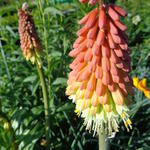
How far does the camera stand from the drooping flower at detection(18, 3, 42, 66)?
133 inches

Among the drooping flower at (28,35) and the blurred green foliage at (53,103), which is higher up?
the drooping flower at (28,35)

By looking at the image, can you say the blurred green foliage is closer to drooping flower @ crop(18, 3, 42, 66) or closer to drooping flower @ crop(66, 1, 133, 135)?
drooping flower @ crop(18, 3, 42, 66)

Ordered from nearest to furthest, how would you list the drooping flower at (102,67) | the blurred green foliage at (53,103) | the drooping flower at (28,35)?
the drooping flower at (102,67), the drooping flower at (28,35), the blurred green foliage at (53,103)

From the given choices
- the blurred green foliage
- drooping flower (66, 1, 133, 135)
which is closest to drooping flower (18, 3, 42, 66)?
the blurred green foliage

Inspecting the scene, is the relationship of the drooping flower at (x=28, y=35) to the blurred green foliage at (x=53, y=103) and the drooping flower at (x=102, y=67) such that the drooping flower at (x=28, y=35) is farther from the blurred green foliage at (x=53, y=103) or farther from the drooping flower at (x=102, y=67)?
the drooping flower at (x=102, y=67)

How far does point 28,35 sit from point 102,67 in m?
1.51

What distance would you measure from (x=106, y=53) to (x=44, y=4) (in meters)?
2.10

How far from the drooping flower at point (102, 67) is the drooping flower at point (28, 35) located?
1224mm

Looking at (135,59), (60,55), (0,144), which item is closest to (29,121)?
(0,144)

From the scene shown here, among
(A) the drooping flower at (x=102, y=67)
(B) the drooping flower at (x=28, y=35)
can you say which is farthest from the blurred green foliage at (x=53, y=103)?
(A) the drooping flower at (x=102, y=67)

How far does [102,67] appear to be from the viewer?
215 cm

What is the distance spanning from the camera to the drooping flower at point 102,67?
2084 mm

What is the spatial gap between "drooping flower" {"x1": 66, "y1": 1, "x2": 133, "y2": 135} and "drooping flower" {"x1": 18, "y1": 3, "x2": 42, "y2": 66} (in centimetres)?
122

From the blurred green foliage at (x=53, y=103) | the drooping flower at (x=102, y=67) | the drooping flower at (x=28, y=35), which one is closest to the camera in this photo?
the drooping flower at (x=102, y=67)
